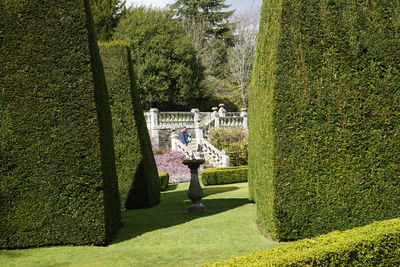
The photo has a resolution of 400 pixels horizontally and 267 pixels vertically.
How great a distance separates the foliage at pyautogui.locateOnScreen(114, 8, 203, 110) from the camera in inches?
1358

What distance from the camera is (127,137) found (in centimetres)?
1216

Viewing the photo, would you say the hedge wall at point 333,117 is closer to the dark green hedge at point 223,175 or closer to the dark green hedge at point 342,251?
the dark green hedge at point 342,251

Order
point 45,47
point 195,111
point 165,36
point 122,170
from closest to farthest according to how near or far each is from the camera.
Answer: point 45,47
point 122,170
point 195,111
point 165,36

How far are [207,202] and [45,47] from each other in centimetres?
762

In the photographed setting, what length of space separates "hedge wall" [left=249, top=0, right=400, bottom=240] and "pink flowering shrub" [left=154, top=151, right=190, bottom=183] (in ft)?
49.7

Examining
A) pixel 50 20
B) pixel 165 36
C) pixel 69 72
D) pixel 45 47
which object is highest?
pixel 165 36

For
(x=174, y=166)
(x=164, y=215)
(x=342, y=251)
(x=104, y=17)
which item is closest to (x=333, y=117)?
(x=342, y=251)

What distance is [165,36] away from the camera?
35.3 m

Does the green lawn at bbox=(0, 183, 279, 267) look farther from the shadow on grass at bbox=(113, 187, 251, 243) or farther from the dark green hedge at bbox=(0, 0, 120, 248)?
the dark green hedge at bbox=(0, 0, 120, 248)

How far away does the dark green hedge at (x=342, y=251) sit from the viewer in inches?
162

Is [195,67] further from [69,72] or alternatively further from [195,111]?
[69,72]

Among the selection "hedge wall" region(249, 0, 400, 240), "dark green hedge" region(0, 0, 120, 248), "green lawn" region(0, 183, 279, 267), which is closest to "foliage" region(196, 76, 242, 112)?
"green lawn" region(0, 183, 279, 267)

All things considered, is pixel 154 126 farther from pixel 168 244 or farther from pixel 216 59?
pixel 168 244

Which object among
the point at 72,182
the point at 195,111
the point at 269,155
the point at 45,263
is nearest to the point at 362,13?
the point at 269,155
